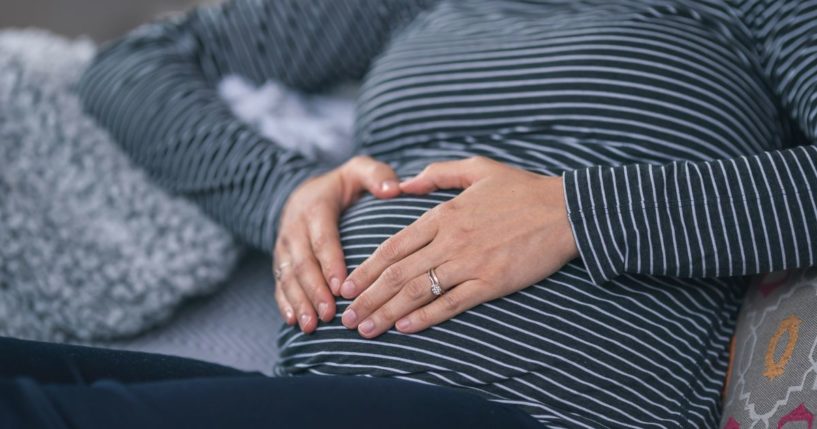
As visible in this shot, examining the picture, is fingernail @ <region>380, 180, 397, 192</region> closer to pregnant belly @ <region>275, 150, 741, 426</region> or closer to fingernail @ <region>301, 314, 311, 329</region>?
pregnant belly @ <region>275, 150, 741, 426</region>

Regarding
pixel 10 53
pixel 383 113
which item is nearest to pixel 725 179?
pixel 383 113

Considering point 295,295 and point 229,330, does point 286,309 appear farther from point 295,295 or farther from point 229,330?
point 229,330

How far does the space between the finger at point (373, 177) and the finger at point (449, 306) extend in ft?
0.51

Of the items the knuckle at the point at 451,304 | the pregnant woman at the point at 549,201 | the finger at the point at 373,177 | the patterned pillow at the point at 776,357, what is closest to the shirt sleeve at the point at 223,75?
the pregnant woman at the point at 549,201

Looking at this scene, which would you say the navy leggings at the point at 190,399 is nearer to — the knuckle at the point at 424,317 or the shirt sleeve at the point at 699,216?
the knuckle at the point at 424,317

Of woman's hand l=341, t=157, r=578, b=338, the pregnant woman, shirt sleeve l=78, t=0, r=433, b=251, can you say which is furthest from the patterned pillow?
shirt sleeve l=78, t=0, r=433, b=251

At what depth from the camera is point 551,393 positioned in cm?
65

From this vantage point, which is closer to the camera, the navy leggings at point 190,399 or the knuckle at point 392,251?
the navy leggings at point 190,399

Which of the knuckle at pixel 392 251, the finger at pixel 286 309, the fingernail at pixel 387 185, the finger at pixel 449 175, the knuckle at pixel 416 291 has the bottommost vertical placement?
the finger at pixel 286 309

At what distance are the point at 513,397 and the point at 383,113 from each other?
39cm

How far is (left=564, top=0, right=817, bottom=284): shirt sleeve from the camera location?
0.67m

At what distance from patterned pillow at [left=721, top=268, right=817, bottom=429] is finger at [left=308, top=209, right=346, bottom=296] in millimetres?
402

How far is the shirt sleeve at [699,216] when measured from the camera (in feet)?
2.19

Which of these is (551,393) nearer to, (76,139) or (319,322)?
(319,322)
